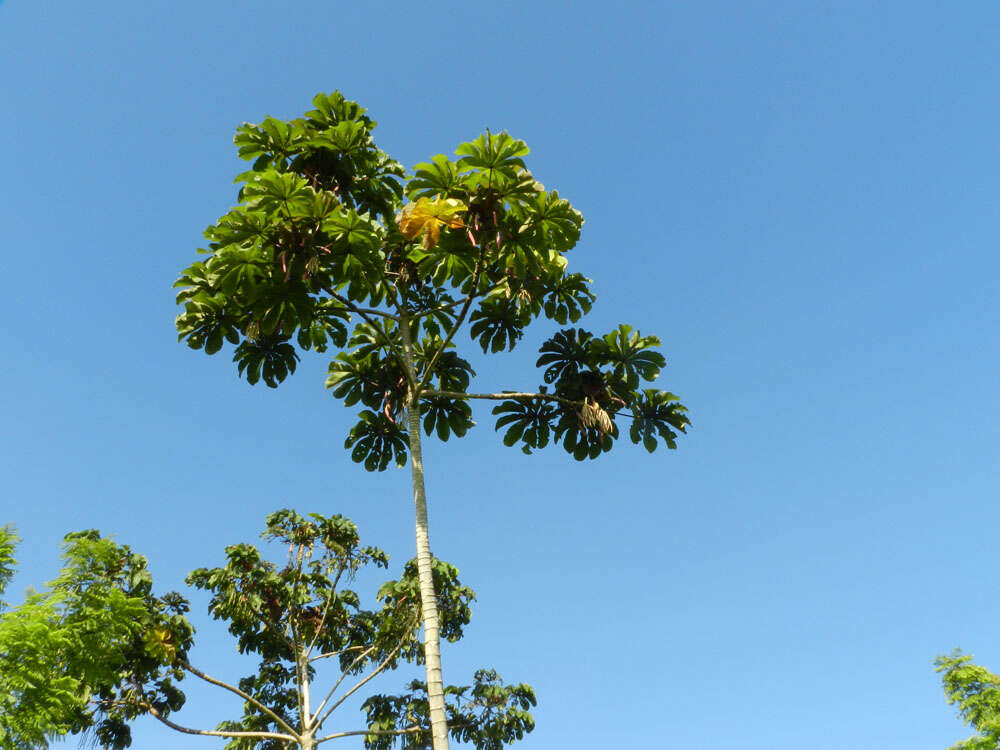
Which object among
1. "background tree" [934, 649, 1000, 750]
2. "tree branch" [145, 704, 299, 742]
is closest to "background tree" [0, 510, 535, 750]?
"tree branch" [145, 704, 299, 742]

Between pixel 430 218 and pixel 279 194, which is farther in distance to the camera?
pixel 430 218

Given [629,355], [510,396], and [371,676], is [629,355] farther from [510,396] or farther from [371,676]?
[371,676]

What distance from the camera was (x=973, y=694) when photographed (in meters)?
26.9

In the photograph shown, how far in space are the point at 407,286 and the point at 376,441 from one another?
3.99 metres

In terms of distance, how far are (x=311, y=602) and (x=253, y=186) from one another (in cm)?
1482

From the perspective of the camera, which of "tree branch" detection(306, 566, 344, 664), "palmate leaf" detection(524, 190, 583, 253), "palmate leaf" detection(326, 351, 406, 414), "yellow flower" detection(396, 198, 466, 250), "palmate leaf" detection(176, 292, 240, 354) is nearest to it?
"palmate leaf" detection(524, 190, 583, 253)

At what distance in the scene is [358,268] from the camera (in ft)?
41.8

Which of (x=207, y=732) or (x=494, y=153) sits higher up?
(x=494, y=153)

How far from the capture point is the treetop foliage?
480 inches

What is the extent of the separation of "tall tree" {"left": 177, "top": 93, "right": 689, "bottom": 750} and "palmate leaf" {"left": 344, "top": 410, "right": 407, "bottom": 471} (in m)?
0.04

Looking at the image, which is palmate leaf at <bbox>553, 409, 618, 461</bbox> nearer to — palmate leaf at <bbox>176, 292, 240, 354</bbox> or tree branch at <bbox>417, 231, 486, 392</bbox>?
tree branch at <bbox>417, 231, 486, 392</bbox>

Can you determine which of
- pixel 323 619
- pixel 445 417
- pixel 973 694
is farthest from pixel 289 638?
pixel 973 694

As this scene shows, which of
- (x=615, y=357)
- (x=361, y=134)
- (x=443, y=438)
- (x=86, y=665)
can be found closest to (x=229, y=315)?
(x=361, y=134)

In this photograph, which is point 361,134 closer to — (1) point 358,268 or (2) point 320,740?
(1) point 358,268
